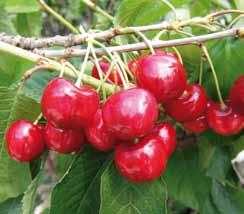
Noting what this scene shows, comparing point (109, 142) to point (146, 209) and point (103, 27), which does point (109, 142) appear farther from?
point (103, 27)

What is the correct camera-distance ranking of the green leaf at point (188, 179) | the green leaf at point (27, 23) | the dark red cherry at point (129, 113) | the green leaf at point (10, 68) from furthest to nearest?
the green leaf at point (27, 23)
the green leaf at point (188, 179)
the green leaf at point (10, 68)
the dark red cherry at point (129, 113)

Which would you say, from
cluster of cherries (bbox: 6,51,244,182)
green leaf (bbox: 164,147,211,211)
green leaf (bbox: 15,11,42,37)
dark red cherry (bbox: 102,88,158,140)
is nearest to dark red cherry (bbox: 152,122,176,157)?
cluster of cherries (bbox: 6,51,244,182)

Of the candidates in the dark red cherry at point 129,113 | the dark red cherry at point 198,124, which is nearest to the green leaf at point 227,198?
the dark red cherry at point 198,124

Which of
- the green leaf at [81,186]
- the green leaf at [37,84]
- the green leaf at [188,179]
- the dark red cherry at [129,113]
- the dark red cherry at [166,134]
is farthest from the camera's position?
the green leaf at [188,179]

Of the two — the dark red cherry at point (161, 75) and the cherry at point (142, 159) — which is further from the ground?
the dark red cherry at point (161, 75)

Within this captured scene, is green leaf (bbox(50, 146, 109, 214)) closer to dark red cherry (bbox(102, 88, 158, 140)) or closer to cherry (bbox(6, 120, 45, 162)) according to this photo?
cherry (bbox(6, 120, 45, 162))

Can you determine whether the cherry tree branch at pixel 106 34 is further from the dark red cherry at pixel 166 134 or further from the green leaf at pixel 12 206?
the green leaf at pixel 12 206

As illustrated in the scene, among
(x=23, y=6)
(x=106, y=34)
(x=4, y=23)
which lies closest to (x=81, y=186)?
(x=106, y=34)

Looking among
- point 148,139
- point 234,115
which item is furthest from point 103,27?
point 148,139
